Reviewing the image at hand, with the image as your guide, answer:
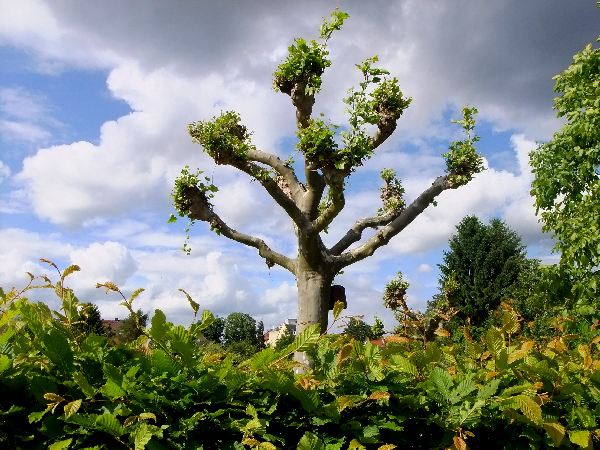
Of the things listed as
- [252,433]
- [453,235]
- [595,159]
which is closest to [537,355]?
[252,433]

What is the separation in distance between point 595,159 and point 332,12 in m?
6.22

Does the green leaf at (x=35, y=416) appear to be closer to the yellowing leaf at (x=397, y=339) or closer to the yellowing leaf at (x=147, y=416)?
the yellowing leaf at (x=147, y=416)

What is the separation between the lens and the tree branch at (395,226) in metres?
11.8

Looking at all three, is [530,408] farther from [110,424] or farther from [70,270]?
[70,270]

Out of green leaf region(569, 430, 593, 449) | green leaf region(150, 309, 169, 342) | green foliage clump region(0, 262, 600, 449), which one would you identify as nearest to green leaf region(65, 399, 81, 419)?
green foliage clump region(0, 262, 600, 449)

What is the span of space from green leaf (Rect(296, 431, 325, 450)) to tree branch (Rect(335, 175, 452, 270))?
9.73 m

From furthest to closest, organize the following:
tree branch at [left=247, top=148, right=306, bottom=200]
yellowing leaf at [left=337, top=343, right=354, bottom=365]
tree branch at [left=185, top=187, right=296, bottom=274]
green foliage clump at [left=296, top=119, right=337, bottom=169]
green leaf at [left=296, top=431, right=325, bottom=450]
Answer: tree branch at [left=247, top=148, right=306, bottom=200], tree branch at [left=185, top=187, right=296, bottom=274], green foliage clump at [left=296, top=119, right=337, bottom=169], yellowing leaf at [left=337, top=343, right=354, bottom=365], green leaf at [left=296, top=431, right=325, bottom=450]

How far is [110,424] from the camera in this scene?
5.82ft

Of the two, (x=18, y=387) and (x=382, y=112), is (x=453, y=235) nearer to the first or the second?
(x=382, y=112)

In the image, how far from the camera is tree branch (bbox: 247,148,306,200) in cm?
1226

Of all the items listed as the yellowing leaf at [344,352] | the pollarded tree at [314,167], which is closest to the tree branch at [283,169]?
the pollarded tree at [314,167]

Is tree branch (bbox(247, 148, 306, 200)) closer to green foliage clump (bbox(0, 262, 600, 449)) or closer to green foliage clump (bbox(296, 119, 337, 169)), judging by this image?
green foliage clump (bbox(296, 119, 337, 169))

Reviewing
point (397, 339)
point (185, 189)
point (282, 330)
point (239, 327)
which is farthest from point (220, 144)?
point (239, 327)

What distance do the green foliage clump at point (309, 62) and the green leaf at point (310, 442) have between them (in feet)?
30.7
